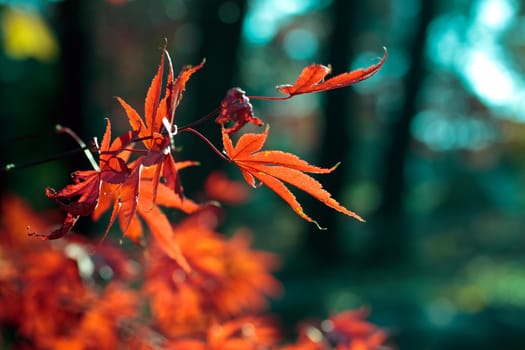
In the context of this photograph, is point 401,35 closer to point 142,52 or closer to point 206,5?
point 142,52

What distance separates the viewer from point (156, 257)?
4.54 ft

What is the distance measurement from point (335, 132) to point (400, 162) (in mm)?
1594

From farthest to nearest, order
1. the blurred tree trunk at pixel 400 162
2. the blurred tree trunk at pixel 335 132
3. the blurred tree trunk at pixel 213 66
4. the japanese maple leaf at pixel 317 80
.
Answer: the blurred tree trunk at pixel 400 162 < the blurred tree trunk at pixel 335 132 < the blurred tree trunk at pixel 213 66 < the japanese maple leaf at pixel 317 80

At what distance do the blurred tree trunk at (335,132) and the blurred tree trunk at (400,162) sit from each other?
1.11 meters

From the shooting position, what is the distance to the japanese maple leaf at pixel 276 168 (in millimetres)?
588

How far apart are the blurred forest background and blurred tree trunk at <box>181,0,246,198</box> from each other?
0.01m

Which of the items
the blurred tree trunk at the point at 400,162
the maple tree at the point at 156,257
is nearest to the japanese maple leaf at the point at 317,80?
the maple tree at the point at 156,257

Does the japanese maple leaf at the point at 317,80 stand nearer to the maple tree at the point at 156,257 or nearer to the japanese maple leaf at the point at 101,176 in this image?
the maple tree at the point at 156,257

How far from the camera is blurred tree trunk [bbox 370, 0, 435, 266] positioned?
952cm

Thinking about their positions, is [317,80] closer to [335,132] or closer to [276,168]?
[276,168]

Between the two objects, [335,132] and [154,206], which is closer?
[154,206]

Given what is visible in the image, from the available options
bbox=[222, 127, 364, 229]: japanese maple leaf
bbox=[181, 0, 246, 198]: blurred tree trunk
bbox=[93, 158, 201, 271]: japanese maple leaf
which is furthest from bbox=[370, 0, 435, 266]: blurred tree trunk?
bbox=[222, 127, 364, 229]: japanese maple leaf

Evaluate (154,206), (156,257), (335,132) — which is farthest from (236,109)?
(335,132)

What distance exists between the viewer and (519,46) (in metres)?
13.1
